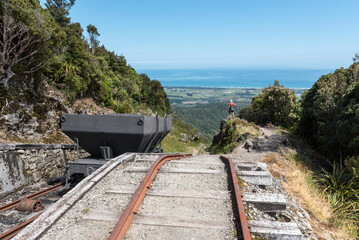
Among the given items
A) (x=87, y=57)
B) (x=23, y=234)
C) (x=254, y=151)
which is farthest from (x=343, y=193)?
(x=87, y=57)

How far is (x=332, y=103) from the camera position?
48.6ft

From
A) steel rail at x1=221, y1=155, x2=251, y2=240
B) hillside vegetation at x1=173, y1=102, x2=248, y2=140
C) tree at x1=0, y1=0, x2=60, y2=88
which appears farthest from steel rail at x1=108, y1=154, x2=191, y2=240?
hillside vegetation at x1=173, y1=102, x2=248, y2=140

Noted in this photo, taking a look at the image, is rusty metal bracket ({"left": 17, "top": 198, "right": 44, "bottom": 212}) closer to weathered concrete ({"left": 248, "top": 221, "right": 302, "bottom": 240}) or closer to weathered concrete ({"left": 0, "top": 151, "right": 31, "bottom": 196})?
weathered concrete ({"left": 0, "top": 151, "right": 31, "bottom": 196})

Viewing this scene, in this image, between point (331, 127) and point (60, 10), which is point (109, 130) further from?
point (60, 10)

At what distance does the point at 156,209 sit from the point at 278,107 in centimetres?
2140

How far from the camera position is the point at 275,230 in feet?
11.5

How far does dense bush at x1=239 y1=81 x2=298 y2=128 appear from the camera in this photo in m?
22.3

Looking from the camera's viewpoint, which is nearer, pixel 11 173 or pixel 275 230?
pixel 275 230

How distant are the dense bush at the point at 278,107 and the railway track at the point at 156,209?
18.6 m

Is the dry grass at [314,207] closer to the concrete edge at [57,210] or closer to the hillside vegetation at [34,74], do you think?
the concrete edge at [57,210]

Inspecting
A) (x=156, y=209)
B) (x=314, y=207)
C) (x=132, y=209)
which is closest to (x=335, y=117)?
(x=314, y=207)

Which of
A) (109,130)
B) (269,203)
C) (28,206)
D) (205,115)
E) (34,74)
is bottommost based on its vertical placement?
(205,115)

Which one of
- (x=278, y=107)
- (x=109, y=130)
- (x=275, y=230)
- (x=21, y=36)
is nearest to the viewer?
(x=275, y=230)

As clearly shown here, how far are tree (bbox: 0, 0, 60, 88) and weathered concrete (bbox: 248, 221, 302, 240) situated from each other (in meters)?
12.5
